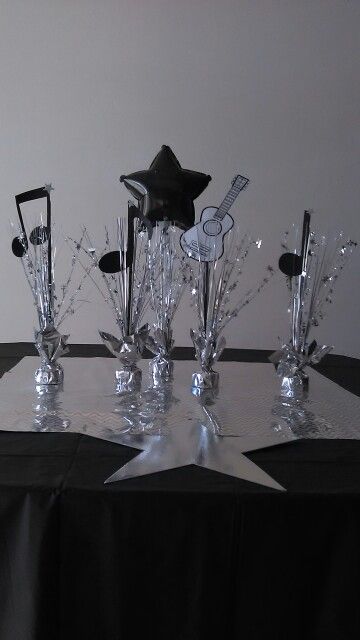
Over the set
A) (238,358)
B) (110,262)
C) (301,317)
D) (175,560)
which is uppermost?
(110,262)

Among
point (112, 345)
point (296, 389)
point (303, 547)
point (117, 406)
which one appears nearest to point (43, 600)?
point (303, 547)

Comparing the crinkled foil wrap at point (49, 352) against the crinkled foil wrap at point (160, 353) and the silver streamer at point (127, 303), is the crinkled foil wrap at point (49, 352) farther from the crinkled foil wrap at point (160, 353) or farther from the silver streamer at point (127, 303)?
the crinkled foil wrap at point (160, 353)

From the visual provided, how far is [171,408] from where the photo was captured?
1275mm

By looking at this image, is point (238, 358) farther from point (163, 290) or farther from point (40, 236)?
point (40, 236)

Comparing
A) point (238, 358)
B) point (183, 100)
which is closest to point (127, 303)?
point (238, 358)

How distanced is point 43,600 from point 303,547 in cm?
40

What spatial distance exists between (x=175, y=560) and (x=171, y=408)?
1.52ft

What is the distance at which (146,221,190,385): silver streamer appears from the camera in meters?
1.41

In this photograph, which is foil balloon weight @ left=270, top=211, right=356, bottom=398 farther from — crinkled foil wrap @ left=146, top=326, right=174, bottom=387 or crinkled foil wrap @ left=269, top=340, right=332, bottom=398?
crinkled foil wrap @ left=146, top=326, right=174, bottom=387

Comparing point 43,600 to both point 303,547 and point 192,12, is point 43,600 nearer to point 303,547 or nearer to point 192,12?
point 303,547

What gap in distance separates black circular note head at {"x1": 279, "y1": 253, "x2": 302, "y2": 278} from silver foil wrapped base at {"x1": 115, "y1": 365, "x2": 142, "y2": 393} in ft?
1.48

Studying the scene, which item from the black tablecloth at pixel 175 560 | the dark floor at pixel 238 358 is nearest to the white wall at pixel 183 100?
the dark floor at pixel 238 358

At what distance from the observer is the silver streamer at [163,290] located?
1410 millimetres

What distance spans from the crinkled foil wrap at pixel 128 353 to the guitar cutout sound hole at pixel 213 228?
29 centimetres
